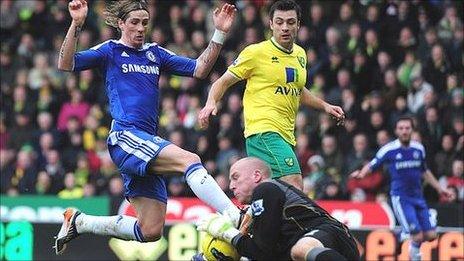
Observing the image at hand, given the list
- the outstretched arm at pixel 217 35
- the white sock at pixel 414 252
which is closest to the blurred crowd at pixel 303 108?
the white sock at pixel 414 252

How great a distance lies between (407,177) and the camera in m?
17.2

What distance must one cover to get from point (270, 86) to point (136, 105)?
149 centimetres

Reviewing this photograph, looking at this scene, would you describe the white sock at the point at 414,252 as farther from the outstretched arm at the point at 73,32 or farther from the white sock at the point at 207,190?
the outstretched arm at the point at 73,32

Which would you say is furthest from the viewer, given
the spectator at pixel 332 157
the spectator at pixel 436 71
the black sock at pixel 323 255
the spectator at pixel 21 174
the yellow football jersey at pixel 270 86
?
the spectator at pixel 21 174

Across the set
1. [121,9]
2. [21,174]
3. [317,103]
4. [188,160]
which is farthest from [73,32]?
[21,174]

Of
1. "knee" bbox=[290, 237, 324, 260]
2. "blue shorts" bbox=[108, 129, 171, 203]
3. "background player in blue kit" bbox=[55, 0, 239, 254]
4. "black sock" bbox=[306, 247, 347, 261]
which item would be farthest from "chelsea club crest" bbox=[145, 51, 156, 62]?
"black sock" bbox=[306, 247, 347, 261]

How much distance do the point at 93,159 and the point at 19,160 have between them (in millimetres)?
1177

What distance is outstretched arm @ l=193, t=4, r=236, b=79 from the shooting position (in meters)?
11.0

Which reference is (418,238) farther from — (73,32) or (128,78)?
(73,32)

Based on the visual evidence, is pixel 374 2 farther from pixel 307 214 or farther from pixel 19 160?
pixel 307 214

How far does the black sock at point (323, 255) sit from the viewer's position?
8945 millimetres

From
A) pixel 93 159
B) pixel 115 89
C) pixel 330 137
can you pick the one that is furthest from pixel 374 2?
pixel 115 89

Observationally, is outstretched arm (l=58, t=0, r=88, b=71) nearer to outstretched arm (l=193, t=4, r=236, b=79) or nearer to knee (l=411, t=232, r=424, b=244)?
outstretched arm (l=193, t=4, r=236, b=79)

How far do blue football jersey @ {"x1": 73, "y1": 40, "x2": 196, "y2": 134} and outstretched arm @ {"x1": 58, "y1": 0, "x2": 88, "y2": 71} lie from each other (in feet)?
0.43
